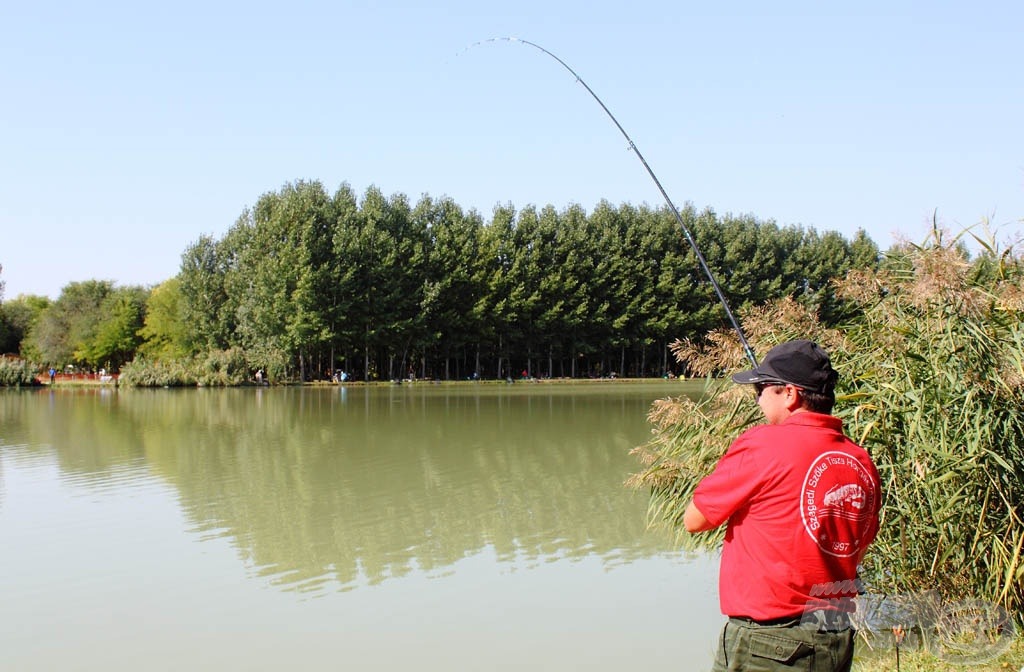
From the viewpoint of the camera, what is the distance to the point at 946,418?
6.35 m

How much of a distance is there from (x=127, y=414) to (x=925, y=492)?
105 ft

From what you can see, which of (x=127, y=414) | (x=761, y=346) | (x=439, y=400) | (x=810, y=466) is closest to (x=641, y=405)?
(x=439, y=400)

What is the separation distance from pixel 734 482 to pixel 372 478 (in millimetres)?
13916

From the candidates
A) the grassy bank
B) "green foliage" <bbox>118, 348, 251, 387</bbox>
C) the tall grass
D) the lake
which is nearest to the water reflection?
the lake

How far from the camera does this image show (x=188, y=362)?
197 ft

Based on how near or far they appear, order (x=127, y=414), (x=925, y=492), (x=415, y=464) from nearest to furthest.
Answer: (x=925, y=492) → (x=415, y=464) → (x=127, y=414)

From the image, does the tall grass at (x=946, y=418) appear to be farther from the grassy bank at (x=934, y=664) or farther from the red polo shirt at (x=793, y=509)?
the red polo shirt at (x=793, y=509)

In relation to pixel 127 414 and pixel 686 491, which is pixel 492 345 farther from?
pixel 686 491

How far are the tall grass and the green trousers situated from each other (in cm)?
340

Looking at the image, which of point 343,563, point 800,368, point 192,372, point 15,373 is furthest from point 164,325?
point 800,368

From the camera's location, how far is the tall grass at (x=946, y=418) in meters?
6.23

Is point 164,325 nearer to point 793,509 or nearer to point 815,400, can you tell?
point 815,400

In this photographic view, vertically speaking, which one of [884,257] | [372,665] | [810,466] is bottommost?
[372,665]

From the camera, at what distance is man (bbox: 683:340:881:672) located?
10.1 feet
